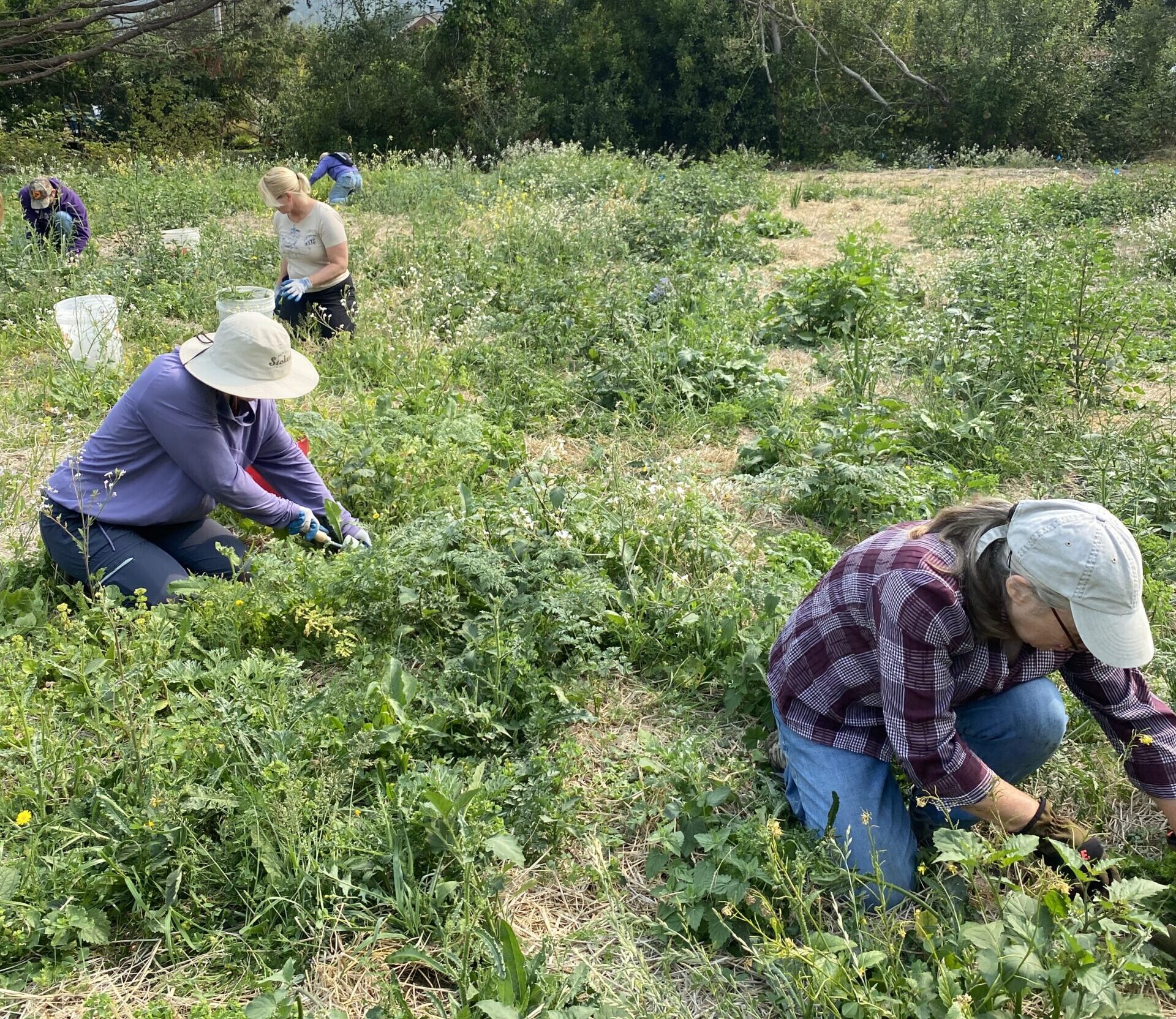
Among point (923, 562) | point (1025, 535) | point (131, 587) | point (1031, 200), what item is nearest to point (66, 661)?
point (131, 587)

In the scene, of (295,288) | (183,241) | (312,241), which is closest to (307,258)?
(312,241)

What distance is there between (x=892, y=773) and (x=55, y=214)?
7.74 meters

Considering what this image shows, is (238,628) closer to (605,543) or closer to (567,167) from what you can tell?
(605,543)

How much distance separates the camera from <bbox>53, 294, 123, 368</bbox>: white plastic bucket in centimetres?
559

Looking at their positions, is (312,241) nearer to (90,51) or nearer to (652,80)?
(90,51)

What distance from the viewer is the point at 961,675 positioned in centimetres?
232

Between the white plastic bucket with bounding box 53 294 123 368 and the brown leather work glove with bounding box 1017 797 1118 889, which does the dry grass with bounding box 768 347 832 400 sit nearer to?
the brown leather work glove with bounding box 1017 797 1118 889

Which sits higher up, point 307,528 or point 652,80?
point 307,528

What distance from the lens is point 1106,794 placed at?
2646mm

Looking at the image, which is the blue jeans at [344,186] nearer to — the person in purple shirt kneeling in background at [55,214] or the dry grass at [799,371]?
the person in purple shirt kneeling in background at [55,214]

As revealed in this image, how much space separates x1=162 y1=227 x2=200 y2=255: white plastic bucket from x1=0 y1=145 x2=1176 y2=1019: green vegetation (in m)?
1.61

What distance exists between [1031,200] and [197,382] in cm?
951

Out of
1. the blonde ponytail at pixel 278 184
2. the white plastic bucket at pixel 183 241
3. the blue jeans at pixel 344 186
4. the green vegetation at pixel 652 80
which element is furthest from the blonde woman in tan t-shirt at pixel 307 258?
the green vegetation at pixel 652 80

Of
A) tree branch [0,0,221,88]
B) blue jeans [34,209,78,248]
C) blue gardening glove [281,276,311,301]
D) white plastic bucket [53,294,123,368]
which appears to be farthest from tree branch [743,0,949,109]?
white plastic bucket [53,294,123,368]
